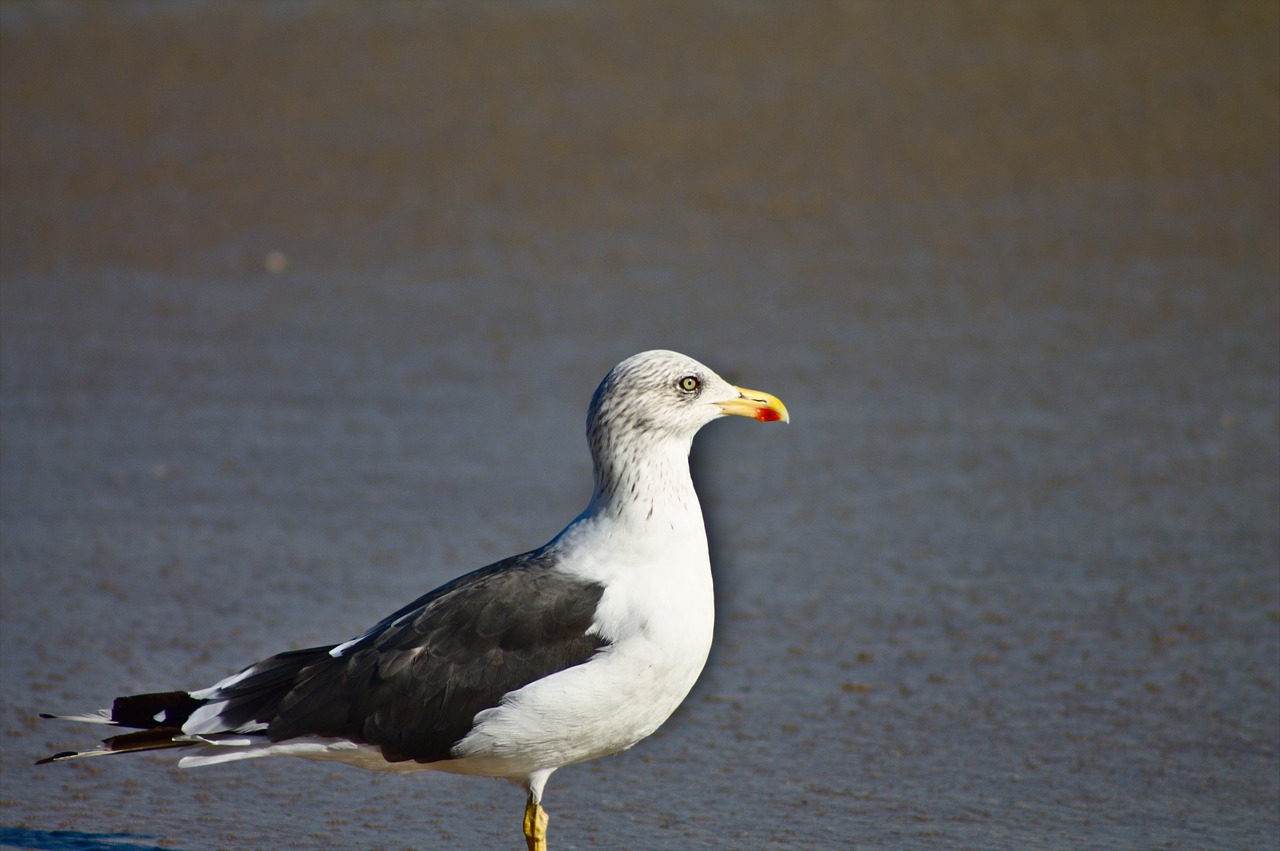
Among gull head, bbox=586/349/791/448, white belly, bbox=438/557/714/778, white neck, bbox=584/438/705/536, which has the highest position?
gull head, bbox=586/349/791/448

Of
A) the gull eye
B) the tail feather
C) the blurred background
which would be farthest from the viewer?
the blurred background

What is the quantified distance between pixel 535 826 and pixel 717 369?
4.73m

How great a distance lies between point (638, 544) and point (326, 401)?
4.71 metres

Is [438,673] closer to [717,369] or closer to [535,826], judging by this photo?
[535,826]

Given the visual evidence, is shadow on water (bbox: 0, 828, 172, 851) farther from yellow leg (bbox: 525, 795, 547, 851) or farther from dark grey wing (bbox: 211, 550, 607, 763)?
yellow leg (bbox: 525, 795, 547, 851)

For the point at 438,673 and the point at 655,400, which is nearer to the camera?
the point at 438,673

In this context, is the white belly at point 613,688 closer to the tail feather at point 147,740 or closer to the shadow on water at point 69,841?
the tail feather at point 147,740

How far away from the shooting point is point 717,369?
8812 mm

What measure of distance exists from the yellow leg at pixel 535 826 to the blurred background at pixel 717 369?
340 mm

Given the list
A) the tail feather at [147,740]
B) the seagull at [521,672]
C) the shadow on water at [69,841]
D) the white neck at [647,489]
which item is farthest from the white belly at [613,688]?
the shadow on water at [69,841]

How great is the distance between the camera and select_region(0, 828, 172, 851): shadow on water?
14.9 ft

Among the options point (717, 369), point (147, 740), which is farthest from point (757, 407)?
point (717, 369)

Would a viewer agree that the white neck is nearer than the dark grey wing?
No

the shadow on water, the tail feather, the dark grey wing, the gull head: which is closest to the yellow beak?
the gull head
